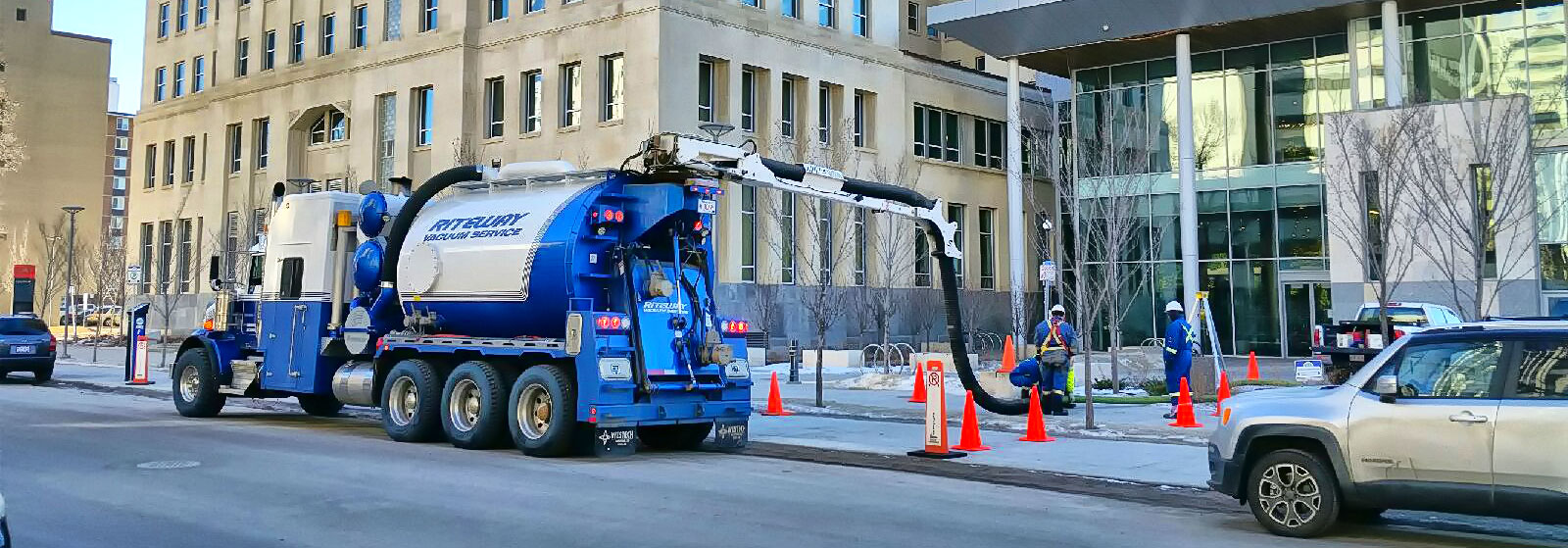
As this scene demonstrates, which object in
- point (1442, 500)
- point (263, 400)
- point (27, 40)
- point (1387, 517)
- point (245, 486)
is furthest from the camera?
point (27, 40)

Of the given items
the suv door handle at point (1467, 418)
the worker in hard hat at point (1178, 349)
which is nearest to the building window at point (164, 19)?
the worker in hard hat at point (1178, 349)

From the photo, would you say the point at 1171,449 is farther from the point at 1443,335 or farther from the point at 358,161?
the point at 358,161

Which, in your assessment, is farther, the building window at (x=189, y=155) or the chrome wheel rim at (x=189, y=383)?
the building window at (x=189, y=155)

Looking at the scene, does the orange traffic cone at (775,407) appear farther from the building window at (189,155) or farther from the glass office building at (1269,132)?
the building window at (189,155)

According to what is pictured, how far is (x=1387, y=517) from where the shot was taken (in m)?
9.58

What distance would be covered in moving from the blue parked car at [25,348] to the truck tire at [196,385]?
10.8 meters

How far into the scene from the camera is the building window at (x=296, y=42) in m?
50.3

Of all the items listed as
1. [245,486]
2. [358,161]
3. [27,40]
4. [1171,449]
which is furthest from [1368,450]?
[27,40]

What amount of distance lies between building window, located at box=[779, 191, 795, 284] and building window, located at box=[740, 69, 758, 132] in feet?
8.58

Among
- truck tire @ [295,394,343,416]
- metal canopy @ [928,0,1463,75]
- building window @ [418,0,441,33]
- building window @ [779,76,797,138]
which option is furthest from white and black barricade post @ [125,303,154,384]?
metal canopy @ [928,0,1463,75]

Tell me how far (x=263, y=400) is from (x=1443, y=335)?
2034 cm

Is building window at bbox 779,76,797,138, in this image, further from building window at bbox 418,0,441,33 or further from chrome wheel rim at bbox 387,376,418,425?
chrome wheel rim at bbox 387,376,418,425

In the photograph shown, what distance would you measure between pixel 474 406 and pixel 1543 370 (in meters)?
10.8

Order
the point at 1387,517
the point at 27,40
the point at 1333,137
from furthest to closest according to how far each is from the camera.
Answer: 1. the point at 27,40
2. the point at 1333,137
3. the point at 1387,517
